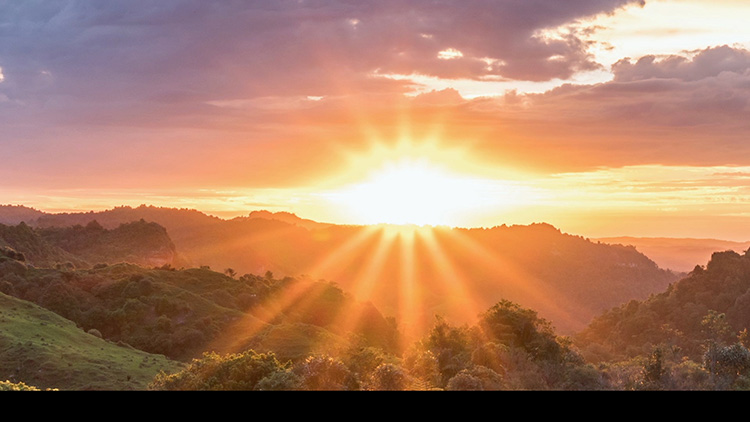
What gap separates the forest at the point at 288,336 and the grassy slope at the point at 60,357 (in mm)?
177

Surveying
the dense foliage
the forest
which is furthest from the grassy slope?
the dense foliage

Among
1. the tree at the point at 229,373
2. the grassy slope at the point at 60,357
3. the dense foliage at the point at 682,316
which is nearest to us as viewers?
the tree at the point at 229,373

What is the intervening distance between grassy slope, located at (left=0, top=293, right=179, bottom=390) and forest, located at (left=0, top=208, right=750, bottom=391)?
0.18 metres

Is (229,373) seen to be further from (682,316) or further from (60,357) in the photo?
(682,316)

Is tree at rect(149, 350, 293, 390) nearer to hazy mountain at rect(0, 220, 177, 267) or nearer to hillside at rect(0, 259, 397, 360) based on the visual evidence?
hillside at rect(0, 259, 397, 360)

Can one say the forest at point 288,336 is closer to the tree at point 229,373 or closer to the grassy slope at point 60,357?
the tree at point 229,373

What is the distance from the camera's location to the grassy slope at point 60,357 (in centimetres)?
5144

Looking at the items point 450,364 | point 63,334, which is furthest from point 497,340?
point 63,334

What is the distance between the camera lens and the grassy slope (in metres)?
51.4

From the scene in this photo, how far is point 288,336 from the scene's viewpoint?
269 feet

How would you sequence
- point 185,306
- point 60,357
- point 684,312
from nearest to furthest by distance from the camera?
1. point 60,357
2. point 185,306
3. point 684,312

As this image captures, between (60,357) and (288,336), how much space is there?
31626 millimetres

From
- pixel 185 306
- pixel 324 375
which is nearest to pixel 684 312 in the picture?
pixel 185 306

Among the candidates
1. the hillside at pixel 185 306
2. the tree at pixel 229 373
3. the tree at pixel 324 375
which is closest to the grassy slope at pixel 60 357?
the hillside at pixel 185 306
